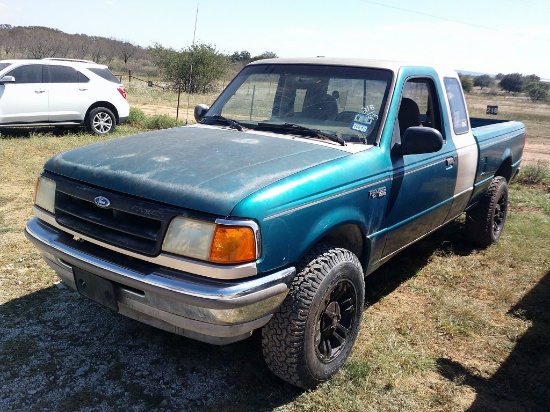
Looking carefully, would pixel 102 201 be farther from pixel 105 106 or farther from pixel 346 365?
pixel 105 106

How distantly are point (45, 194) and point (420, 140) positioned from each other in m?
2.36

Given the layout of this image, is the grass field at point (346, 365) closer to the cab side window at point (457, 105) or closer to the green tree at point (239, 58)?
the cab side window at point (457, 105)

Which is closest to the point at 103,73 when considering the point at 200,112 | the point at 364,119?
the point at 200,112

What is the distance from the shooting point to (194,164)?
2658 millimetres

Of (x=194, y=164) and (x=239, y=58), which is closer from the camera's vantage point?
(x=194, y=164)

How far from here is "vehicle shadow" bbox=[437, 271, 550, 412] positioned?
2.87m

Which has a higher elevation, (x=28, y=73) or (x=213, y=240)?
(x=28, y=73)

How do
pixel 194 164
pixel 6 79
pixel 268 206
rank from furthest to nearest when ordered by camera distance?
pixel 6 79 < pixel 194 164 < pixel 268 206

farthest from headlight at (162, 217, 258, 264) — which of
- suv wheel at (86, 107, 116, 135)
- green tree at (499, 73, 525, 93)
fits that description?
green tree at (499, 73, 525, 93)

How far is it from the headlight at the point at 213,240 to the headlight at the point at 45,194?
3.24 feet

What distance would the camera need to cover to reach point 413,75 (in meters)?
3.69

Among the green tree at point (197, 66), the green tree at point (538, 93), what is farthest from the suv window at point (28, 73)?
the green tree at point (538, 93)

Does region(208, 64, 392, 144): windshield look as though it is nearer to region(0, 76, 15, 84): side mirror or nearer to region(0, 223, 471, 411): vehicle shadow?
region(0, 223, 471, 411): vehicle shadow

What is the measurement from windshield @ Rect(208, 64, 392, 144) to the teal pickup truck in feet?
0.04
